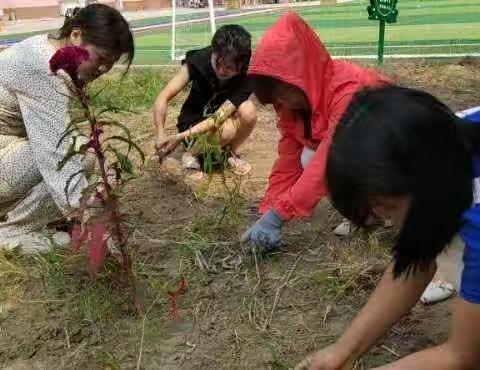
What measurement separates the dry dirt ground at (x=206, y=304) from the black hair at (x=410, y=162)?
2.43 ft

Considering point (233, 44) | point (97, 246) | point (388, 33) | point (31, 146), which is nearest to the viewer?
point (97, 246)

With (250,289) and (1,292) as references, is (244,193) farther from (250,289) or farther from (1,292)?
(1,292)

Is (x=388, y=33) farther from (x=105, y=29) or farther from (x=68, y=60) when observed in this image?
(x=68, y=60)

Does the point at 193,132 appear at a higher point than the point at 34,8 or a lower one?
higher

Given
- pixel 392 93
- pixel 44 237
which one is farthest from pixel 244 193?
pixel 392 93

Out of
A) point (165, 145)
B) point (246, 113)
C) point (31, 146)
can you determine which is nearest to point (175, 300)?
point (31, 146)

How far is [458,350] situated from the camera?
118cm

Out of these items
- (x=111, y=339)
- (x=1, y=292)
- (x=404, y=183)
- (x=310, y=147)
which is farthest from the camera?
(x=310, y=147)

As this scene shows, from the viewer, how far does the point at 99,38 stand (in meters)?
2.23

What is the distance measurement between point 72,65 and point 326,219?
1.33 m

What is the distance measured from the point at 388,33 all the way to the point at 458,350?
8.17 m

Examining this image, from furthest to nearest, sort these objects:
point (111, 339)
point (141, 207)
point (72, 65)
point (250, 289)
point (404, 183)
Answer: point (141, 207), point (250, 289), point (111, 339), point (72, 65), point (404, 183)

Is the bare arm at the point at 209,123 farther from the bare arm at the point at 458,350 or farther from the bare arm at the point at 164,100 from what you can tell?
the bare arm at the point at 458,350

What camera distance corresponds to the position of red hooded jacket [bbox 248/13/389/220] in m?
2.01
